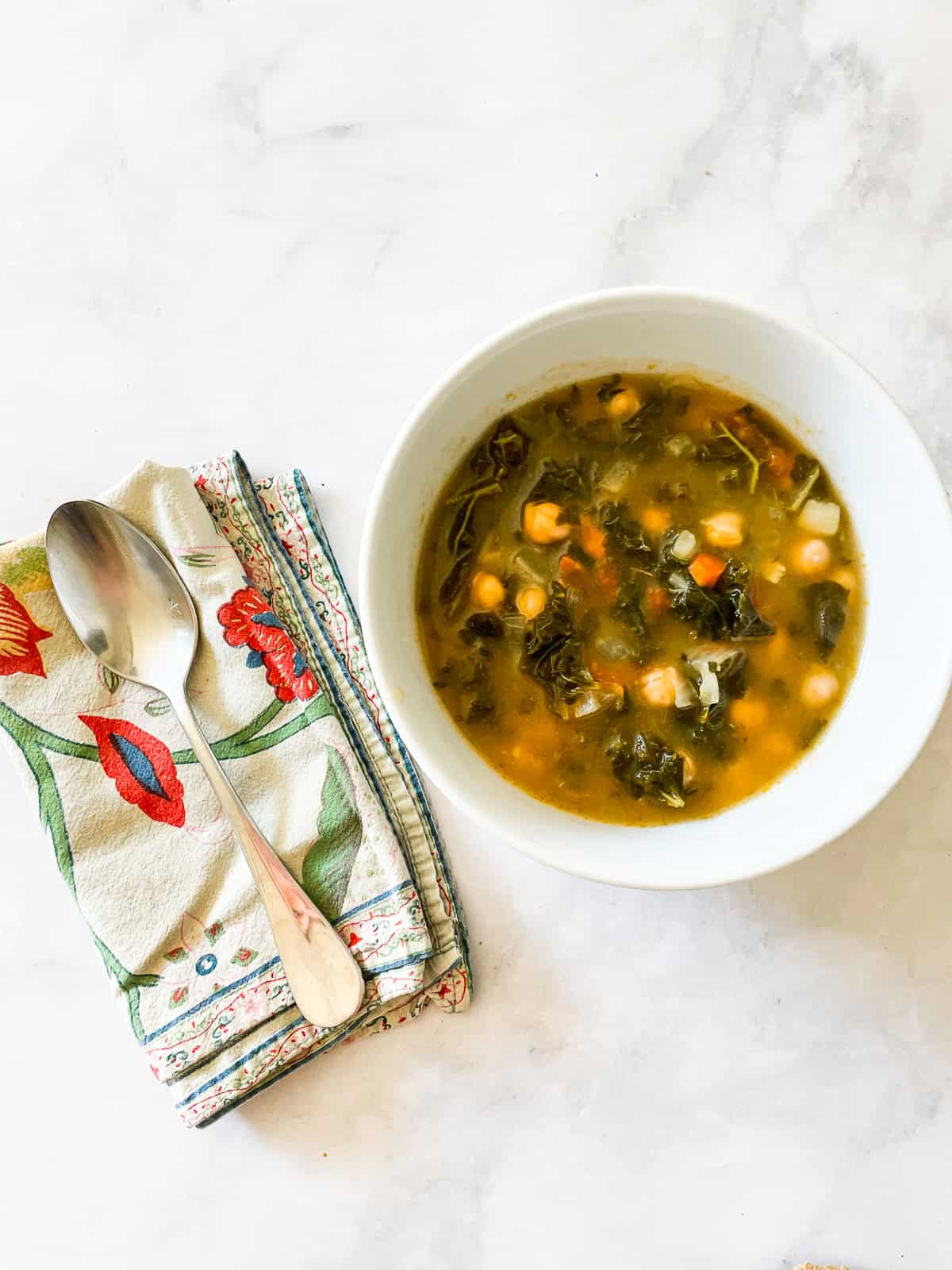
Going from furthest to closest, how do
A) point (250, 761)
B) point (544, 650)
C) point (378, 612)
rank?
point (250, 761) → point (544, 650) → point (378, 612)

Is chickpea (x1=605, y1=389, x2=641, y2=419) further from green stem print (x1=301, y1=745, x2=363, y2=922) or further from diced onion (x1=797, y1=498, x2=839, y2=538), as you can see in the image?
green stem print (x1=301, y1=745, x2=363, y2=922)

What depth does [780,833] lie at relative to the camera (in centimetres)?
204

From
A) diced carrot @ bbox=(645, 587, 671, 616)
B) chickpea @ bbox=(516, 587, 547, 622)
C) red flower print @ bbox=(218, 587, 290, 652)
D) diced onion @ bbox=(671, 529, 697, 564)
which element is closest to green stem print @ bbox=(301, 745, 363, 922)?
red flower print @ bbox=(218, 587, 290, 652)

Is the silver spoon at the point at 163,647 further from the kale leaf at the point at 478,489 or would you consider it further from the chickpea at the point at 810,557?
the chickpea at the point at 810,557

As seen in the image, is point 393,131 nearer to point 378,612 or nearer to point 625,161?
point 625,161

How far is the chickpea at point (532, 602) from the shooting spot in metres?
2.16

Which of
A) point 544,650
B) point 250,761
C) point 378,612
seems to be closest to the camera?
point 378,612

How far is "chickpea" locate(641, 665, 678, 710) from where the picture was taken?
84.9 inches

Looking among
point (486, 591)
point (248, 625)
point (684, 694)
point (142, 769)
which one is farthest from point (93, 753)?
point (684, 694)

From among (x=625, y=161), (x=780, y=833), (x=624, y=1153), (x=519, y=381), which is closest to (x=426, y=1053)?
(x=624, y=1153)

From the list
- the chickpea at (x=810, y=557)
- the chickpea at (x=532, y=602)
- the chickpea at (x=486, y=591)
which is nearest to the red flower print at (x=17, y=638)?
the chickpea at (x=486, y=591)

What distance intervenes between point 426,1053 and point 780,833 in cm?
101

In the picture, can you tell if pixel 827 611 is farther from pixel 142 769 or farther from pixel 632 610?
pixel 142 769

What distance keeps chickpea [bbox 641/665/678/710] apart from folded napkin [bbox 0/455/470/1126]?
656mm
